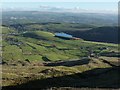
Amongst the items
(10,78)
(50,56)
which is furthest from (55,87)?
(50,56)

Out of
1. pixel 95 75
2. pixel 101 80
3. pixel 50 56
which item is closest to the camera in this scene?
pixel 101 80

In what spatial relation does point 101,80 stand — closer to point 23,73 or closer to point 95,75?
point 95,75

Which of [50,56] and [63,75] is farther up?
[63,75]

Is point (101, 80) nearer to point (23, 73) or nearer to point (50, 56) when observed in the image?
point (23, 73)

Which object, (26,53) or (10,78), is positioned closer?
(10,78)

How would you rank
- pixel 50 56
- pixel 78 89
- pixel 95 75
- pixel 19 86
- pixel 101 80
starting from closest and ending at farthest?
pixel 78 89 → pixel 19 86 → pixel 101 80 → pixel 95 75 → pixel 50 56

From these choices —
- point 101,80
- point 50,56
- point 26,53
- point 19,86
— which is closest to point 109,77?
point 101,80
